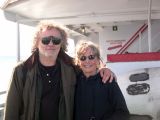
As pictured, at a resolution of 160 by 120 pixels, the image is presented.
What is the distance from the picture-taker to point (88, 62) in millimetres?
3684

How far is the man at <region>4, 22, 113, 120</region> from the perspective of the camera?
11.8ft

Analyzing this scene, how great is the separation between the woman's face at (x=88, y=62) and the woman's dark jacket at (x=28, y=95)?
179 mm

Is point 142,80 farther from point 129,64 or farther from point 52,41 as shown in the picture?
point 52,41

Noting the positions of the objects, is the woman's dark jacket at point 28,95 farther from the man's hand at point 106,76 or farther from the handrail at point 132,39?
the handrail at point 132,39

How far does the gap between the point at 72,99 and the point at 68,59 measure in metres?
0.39

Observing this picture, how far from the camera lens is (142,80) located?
556cm

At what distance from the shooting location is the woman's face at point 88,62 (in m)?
3.69

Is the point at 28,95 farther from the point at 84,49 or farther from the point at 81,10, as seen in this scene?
the point at 81,10

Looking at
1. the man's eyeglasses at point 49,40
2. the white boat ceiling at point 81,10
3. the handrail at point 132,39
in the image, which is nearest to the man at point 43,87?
the man's eyeglasses at point 49,40

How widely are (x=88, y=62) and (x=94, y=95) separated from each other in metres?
0.30

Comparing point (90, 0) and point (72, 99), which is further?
point (90, 0)

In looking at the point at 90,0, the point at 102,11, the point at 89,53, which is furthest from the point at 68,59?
the point at 102,11

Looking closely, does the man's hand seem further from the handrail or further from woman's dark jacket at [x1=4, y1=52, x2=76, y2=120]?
the handrail

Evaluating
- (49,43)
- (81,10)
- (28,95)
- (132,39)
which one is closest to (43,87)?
(28,95)
